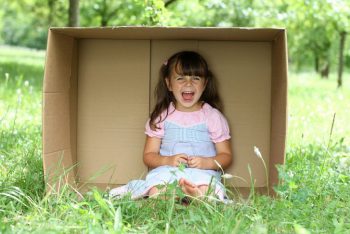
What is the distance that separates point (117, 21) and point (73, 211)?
12.0 meters

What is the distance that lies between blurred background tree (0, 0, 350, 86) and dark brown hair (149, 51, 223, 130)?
340 millimetres

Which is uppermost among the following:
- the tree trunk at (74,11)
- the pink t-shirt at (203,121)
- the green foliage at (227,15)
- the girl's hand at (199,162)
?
the green foliage at (227,15)

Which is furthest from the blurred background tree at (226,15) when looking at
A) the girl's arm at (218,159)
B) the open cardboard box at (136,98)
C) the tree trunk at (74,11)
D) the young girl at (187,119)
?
the girl's arm at (218,159)

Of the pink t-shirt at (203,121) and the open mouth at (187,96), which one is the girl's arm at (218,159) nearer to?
the pink t-shirt at (203,121)

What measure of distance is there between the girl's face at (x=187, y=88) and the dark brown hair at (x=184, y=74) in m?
0.03

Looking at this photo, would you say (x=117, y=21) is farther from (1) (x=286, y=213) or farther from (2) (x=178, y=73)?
(1) (x=286, y=213)

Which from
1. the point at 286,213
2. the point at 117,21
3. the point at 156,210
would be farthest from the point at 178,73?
the point at 117,21

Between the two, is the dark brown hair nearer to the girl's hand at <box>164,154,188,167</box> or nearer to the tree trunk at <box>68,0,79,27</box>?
the girl's hand at <box>164,154,188,167</box>

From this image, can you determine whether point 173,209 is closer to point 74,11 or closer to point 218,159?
point 218,159

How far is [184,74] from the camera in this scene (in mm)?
2773

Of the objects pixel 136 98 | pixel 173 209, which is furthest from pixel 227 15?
pixel 173 209

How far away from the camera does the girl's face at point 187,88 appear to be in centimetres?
275

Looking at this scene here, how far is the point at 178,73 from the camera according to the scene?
9.10 ft

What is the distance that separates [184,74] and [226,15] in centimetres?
1088
